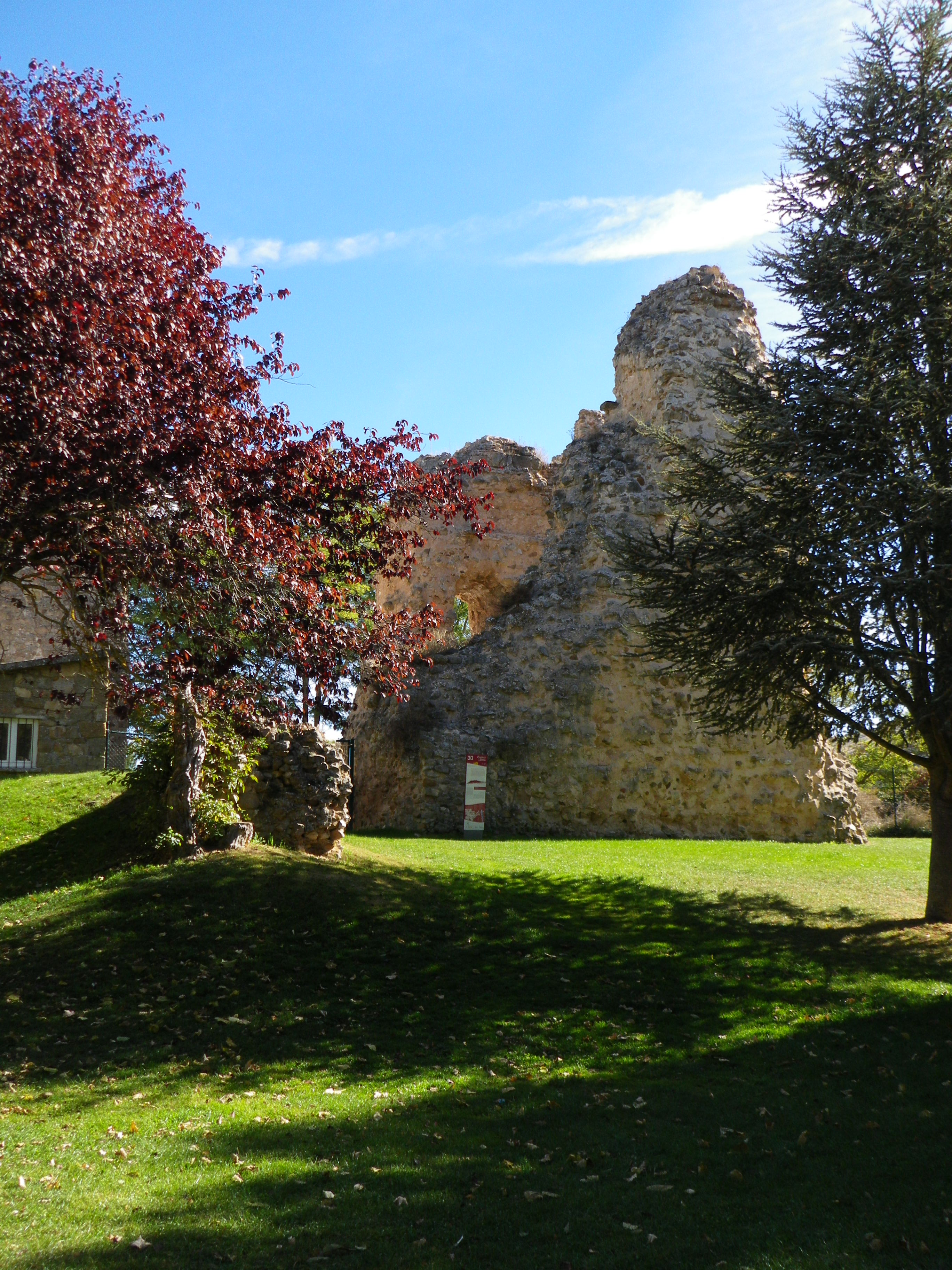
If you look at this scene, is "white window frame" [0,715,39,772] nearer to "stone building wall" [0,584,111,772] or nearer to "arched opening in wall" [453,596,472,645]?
"stone building wall" [0,584,111,772]

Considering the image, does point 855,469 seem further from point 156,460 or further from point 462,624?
point 462,624

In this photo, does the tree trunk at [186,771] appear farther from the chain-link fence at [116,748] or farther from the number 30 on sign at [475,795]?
the number 30 on sign at [475,795]

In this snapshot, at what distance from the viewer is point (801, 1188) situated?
506 cm

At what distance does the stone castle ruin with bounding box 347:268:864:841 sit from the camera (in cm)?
2084

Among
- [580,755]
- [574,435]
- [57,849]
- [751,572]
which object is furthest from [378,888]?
[574,435]

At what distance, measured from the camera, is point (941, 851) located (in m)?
11.7

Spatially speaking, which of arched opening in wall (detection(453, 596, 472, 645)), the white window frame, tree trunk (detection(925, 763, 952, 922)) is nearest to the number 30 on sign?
the white window frame

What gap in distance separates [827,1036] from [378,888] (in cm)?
548

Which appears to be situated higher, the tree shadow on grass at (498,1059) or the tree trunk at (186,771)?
the tree trunk at (186,771)

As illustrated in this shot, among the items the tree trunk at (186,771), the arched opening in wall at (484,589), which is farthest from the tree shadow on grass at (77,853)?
the arched opening in wall at (484,589)

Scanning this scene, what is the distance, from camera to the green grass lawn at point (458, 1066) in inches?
181

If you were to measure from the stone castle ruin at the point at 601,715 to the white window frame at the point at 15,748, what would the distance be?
6939mm

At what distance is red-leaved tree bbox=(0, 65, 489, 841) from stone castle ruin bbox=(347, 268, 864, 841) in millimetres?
10572

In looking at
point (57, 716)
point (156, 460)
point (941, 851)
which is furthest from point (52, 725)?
point (941, 851)
